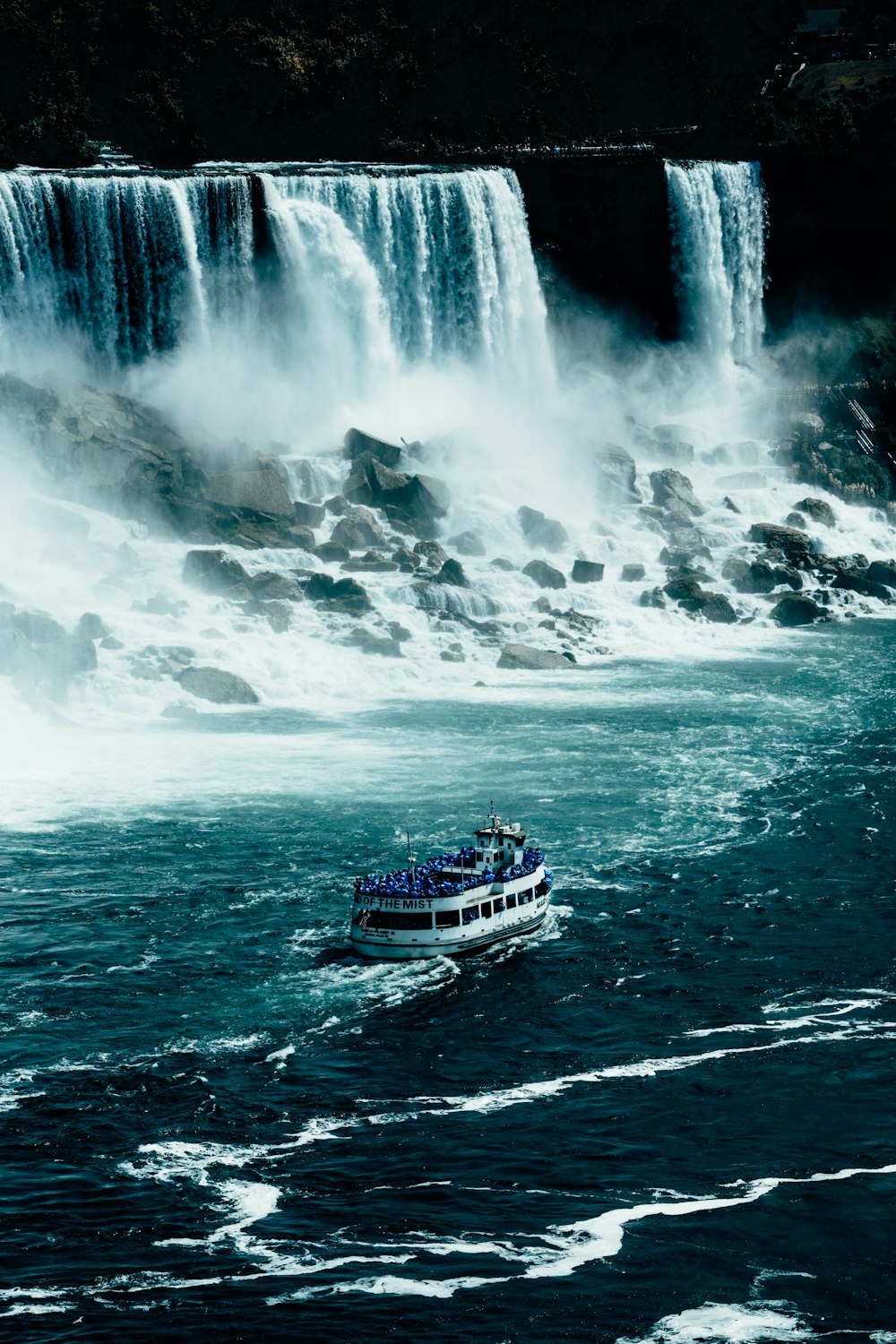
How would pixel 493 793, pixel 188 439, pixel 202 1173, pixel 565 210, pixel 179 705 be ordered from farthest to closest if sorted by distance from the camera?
1. pixel 565 210
2. pixel 188 439
3. pixel 179 705
4. pixel 493 793
5. pixel 202 1173

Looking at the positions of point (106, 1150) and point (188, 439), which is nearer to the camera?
point (106, 1150)

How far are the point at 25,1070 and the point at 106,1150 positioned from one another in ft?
14.5

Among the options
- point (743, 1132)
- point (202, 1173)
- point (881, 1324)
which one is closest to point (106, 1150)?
point (202, 1173)

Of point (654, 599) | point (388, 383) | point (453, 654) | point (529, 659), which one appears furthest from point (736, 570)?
point (388, 383)

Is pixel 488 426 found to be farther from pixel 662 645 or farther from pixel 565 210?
pixel 662 645

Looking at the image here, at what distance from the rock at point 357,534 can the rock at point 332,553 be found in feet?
2.84

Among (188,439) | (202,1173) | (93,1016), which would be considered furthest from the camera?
(188,439)

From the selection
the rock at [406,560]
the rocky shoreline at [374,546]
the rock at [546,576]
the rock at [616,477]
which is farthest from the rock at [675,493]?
the rock at [406,560]

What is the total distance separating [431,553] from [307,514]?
7322 millimetres

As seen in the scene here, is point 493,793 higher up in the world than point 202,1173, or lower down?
higher up

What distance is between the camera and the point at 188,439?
96250 mm

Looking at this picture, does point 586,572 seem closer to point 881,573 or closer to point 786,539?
point 786,539

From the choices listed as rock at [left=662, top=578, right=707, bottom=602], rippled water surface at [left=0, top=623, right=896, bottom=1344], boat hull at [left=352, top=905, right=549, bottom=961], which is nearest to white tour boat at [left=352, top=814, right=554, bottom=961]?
boat hull at [left=352, top=905, right=549, bottom=961]

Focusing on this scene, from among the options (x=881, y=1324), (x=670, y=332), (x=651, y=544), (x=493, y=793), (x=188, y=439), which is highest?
(x=670, y=332)
